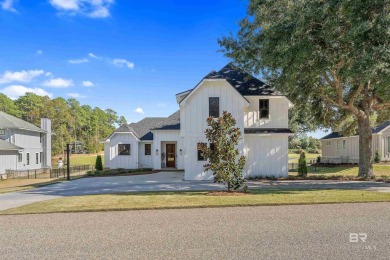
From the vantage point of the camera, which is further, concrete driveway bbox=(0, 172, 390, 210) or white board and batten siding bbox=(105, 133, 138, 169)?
white board and batten siding bbox=(105, 133, 138, 169)

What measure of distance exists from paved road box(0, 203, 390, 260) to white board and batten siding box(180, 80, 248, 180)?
10110 millimetres

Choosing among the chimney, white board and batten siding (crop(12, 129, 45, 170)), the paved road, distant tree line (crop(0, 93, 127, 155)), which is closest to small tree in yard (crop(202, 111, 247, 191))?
the paved road

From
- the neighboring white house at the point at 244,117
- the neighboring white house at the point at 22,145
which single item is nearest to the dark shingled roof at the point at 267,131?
the neighboring white house at the point at 244,117

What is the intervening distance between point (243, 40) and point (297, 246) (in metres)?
17.5

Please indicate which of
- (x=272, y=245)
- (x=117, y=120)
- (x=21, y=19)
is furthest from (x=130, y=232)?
(x=117, y=120)

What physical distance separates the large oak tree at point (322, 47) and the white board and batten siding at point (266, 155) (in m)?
3.96

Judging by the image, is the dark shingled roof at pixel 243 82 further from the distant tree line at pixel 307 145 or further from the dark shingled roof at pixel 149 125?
the distant tree line at pixel 307 145

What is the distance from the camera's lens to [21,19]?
→ 765 inches

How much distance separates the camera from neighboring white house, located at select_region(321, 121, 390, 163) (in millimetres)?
30109

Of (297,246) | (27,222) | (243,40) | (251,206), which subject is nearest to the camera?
(297,246)

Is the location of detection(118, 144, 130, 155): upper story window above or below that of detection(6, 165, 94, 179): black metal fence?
above

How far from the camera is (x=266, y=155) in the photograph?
2084 centimetres

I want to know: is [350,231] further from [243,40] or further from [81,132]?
[81,132]

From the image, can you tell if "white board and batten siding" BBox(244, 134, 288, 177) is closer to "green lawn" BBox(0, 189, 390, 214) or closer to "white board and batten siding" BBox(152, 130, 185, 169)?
"green lawn" BBox(0, 189, 390, 214)
